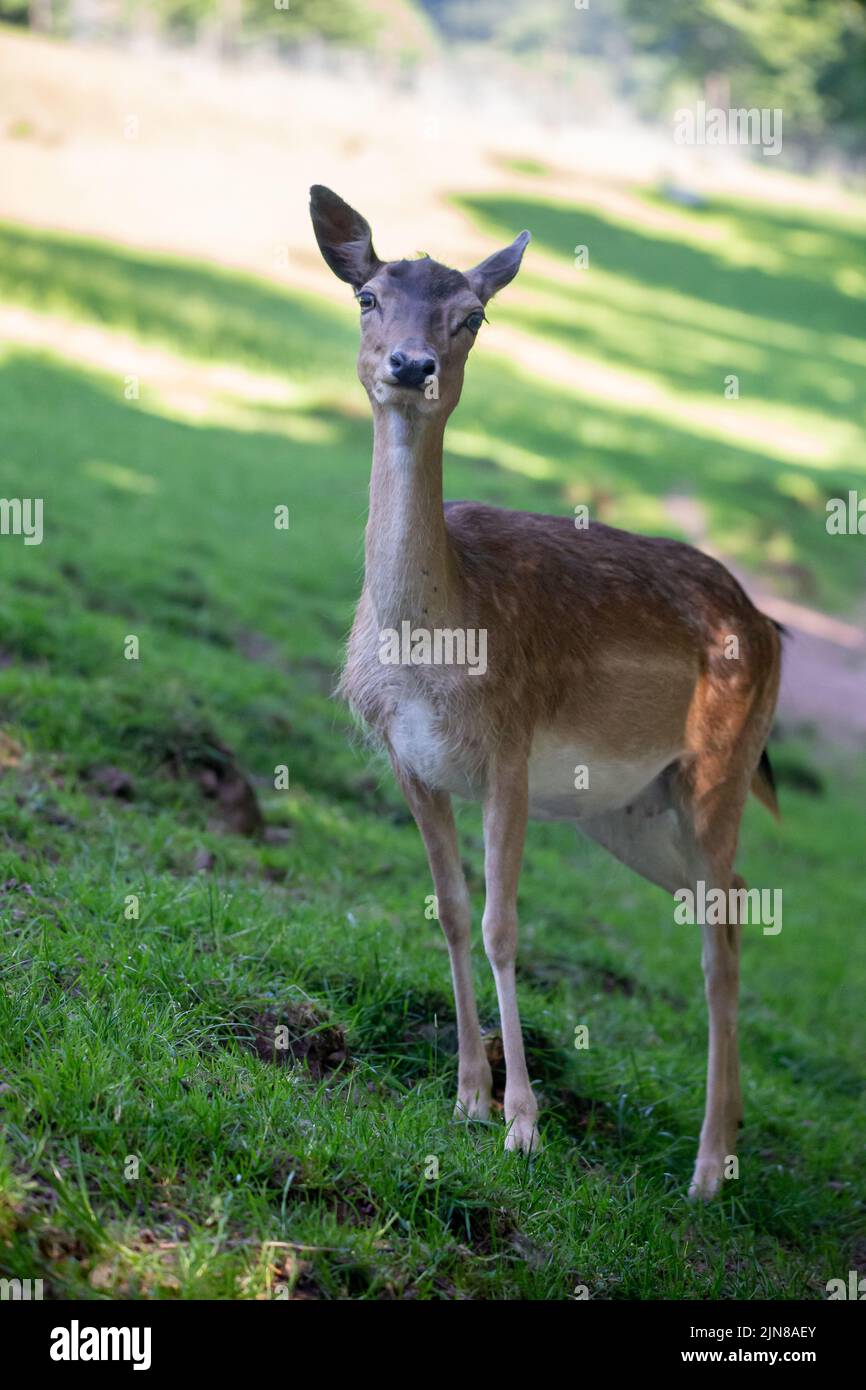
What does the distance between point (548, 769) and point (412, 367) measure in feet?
5.37

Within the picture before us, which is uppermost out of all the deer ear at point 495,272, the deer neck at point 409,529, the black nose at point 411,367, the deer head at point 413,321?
the deer ear at point 495,272

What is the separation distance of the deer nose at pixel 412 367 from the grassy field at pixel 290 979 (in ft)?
6.85

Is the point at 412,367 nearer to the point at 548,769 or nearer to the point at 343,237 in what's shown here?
the point at 343,237

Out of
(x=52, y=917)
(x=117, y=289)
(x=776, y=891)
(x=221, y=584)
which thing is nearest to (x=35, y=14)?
(x=117, y=289)

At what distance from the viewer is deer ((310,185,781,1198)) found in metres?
5.43

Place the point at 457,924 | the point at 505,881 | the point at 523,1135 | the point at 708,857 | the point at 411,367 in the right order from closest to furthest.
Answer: the point at 411,367
the point at 523,1135
the point at 505,881
the point at 457,924
the point at 708,857

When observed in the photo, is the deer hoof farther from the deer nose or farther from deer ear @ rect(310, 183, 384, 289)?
deer ear @ rect(310, 183, 384, 289)

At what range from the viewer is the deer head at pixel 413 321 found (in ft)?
16.9

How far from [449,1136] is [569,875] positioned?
4.78 m

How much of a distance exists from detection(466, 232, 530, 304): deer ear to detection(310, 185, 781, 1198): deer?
11 millimetres

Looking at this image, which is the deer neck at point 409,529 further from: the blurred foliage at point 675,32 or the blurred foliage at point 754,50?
the blurred foliage at point 675,32

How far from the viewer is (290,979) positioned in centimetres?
585

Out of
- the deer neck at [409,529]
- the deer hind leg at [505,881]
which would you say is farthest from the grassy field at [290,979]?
the deer neck at [409,529]

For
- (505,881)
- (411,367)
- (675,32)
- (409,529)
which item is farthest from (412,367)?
(675,32)
